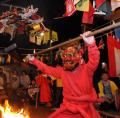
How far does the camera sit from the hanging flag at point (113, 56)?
8328 millimetres

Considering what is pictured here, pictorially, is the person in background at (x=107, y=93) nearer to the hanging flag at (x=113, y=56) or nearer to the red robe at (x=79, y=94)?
the hanging flag at (x=113, y=56)

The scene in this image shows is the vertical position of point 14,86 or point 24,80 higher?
point 24,80

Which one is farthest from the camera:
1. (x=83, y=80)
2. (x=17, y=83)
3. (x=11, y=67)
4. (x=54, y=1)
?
(x=11, y=67)

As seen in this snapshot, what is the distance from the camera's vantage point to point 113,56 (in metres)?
8.36

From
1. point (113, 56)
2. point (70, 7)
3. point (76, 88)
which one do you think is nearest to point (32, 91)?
point (113, 56)

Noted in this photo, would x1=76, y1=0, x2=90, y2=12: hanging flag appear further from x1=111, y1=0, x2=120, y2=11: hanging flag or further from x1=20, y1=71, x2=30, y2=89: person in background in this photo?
x1=20, y1=71, x2=30, y2=89: person in background

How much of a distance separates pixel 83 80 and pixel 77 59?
Result: 40cm

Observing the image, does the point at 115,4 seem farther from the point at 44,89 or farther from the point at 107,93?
the point at 44,89

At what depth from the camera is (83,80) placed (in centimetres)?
565

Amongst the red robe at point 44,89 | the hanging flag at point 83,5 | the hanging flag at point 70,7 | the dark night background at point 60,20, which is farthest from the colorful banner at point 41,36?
the hanging flag at point 83,5

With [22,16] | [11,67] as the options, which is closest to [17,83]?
[11,67]

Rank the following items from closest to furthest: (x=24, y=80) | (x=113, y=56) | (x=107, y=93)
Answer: (x=113, y=56)
(x=107, y=93)
(x=24, y=80)

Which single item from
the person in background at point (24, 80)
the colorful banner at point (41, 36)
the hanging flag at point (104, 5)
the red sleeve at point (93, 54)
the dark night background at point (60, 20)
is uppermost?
the dark night background at point (60, 20)

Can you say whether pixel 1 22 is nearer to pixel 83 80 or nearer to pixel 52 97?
pixel 52 97
